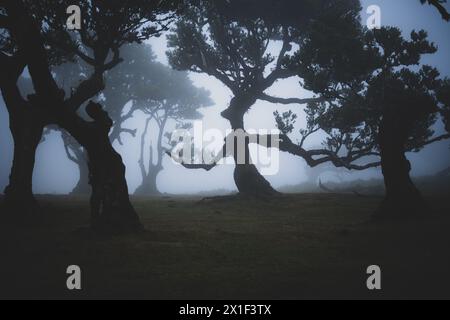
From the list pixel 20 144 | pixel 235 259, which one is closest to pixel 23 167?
pixel 20 144

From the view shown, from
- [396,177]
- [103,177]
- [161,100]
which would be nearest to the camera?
[103,177]

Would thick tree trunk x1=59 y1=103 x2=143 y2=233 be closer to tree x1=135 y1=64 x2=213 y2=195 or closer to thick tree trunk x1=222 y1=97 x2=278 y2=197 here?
thick tree trunk x1=222 y1=97 x2=278 y2=197

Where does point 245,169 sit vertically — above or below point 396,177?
above

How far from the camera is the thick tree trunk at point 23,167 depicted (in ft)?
48.0

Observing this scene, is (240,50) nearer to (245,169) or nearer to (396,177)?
(245,169)

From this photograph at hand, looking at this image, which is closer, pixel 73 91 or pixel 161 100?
pixel 73 91

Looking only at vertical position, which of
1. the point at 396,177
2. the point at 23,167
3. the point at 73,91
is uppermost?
the point at 73,91

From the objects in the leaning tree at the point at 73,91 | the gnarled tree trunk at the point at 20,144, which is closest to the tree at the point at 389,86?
the leaning tree at the point at 73,91

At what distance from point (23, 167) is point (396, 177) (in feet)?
56.1

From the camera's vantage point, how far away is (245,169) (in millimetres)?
24719

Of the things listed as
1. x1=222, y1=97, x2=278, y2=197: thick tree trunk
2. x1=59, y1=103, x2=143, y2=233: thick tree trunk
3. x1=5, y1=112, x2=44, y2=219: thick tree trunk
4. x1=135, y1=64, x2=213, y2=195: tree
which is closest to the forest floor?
x1=59, y1=103, x2=143, y2=233: thick tree trunk

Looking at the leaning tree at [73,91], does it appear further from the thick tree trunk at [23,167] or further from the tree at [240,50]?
the tree at [240,50]

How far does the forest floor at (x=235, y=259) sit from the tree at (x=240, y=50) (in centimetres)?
1111
